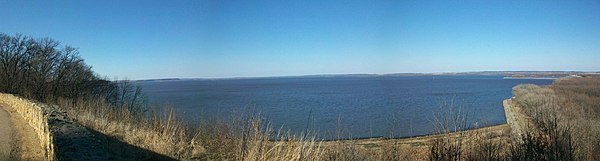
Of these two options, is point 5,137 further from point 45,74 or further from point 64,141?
point 45,74

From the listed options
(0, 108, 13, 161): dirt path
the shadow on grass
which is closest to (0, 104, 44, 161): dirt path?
(0, 108, 13, 161): dirt path

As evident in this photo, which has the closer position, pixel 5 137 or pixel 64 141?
pixel 64 141

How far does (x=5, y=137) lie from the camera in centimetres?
1178

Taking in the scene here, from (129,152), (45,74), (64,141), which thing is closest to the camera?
(64,141)

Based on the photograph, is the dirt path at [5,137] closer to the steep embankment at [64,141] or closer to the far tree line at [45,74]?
the steep embankment at [64,141]

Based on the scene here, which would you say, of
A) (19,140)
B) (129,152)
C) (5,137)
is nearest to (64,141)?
(129,152)

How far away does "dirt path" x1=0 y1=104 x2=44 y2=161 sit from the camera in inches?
362

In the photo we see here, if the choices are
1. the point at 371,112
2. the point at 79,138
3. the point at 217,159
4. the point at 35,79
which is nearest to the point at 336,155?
the point at 217,159

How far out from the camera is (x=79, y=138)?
770cm

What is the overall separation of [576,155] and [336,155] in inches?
132

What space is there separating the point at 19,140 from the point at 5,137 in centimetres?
73

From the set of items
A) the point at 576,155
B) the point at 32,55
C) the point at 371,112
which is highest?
the point at 32,55

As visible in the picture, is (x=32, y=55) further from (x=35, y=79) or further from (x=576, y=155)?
(x=576, y=155)

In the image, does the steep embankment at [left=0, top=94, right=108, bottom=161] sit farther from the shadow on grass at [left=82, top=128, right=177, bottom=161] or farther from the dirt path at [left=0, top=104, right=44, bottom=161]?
the shadow on grass at [left=82, top=128, right=177, bottom=161]
